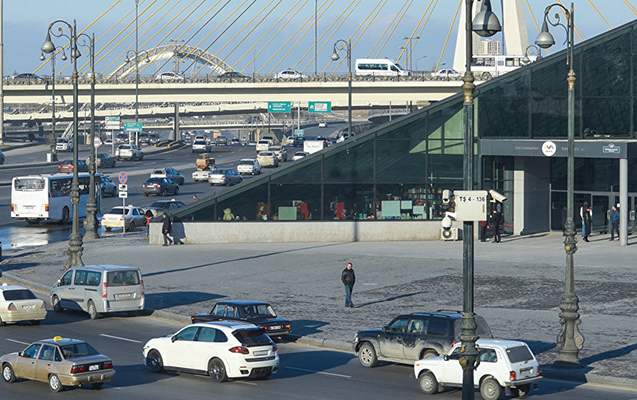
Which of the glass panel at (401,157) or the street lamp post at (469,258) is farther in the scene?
the glass panel at (401,157)

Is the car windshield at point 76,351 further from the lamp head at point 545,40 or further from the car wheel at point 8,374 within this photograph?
the lamp head at point 545,40

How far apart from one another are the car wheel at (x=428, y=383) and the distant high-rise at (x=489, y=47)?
126m

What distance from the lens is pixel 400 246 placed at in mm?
44719

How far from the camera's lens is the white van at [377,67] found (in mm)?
112250

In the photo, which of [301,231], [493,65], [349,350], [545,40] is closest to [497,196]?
[301,231]

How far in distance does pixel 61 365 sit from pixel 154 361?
2733 millimetres

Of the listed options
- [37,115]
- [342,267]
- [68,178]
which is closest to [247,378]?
[342,267]

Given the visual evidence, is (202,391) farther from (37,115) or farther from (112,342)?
(37,115)

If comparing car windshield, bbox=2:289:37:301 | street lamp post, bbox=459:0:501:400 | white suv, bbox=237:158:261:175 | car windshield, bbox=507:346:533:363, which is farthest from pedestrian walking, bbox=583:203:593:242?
white suv, bbox=237:158:261:175

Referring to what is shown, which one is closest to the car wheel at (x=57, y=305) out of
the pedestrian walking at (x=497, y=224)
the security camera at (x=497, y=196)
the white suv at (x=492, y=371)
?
the white suv at (x=492, y=371)

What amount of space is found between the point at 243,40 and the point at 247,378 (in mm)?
92756

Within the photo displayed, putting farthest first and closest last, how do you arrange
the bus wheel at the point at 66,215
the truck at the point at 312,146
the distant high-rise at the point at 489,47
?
the distant high-rise at the point at 489,47 < the truck at the point at 312,146 < the bus wheel at the point at 66,215

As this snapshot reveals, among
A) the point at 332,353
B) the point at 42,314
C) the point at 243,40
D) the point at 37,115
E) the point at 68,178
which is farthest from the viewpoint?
the point at 37,115

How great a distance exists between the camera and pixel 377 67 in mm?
113438
